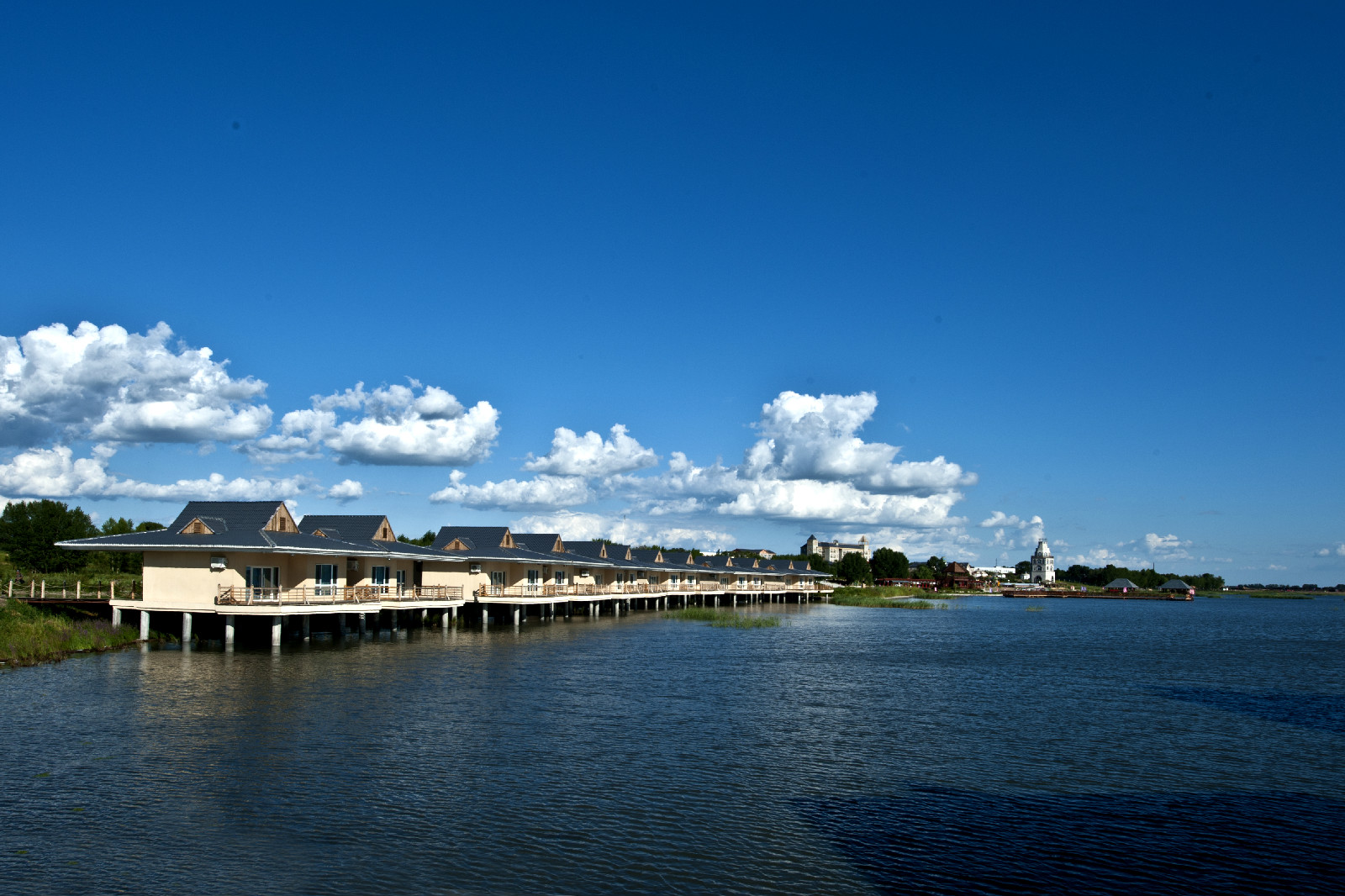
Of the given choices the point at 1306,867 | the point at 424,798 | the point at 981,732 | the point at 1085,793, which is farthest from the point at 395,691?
the point at 1306,867

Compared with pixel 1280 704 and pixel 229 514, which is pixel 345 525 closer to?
pixel 229 514

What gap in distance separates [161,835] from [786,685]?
24520 millimetres

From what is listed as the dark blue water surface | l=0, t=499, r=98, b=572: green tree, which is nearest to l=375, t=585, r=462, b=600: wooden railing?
the dark blue water surface

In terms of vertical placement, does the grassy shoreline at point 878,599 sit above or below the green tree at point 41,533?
below

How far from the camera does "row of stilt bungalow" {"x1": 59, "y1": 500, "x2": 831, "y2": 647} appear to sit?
41.9 meters

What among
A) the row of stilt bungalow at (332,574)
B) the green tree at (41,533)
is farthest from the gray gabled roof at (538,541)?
the green tree at (41,533)

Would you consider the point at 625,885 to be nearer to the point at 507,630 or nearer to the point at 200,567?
the point at 200,567

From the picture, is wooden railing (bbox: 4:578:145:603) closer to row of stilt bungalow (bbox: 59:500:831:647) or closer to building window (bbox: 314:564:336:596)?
row of stilt bungalow (bbox: 59:500:831:647)

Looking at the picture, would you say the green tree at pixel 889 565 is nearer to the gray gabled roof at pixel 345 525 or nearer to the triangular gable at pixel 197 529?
the gray gabled roof at pixel 345 525

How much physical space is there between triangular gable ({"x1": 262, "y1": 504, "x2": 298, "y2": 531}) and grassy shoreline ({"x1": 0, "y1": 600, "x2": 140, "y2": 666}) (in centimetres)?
756

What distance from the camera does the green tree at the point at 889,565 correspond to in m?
194

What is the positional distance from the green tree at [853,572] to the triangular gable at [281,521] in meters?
141

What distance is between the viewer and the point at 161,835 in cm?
1551

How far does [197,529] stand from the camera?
43250 millimetres
